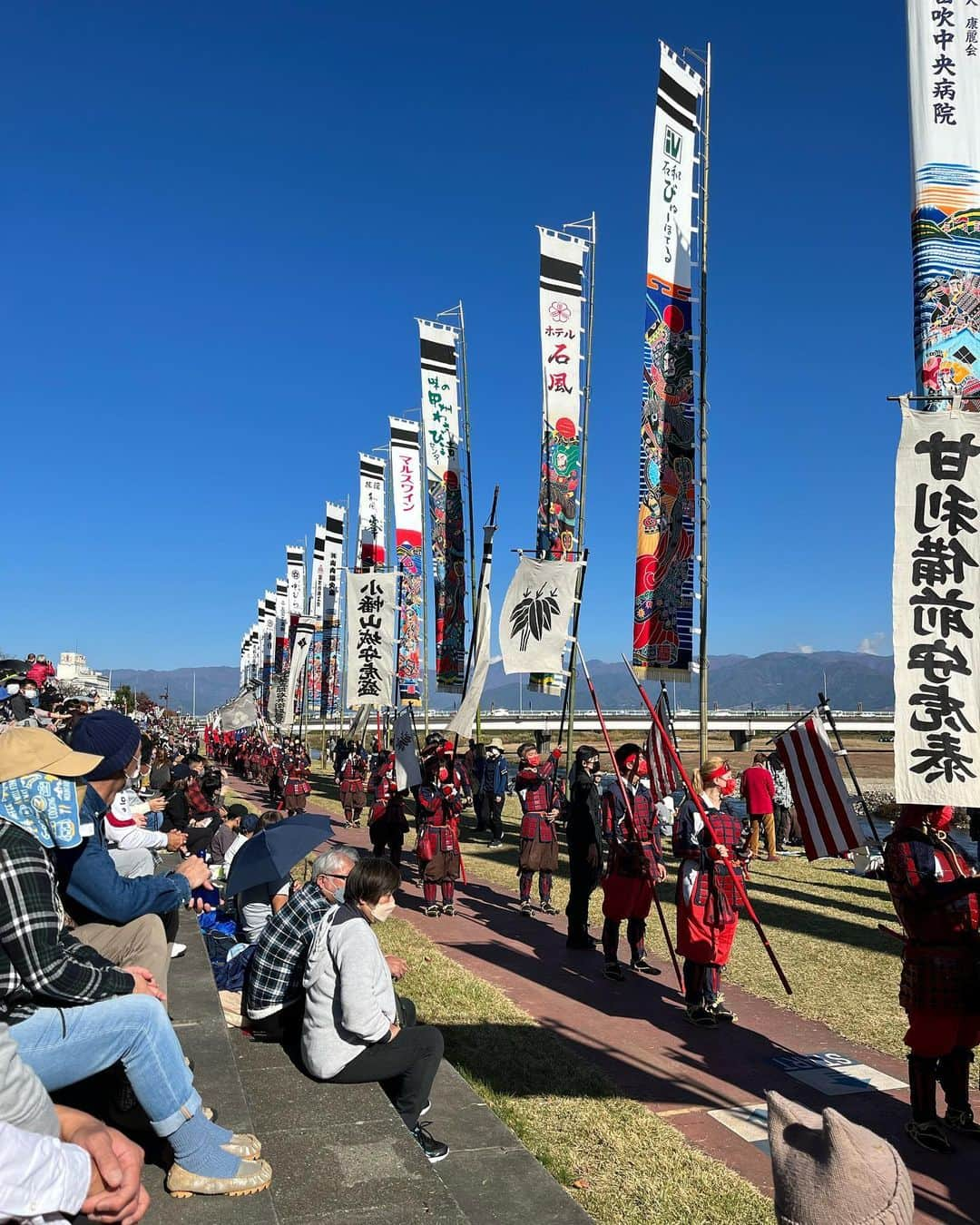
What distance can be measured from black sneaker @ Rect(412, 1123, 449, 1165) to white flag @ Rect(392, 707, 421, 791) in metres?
9.20

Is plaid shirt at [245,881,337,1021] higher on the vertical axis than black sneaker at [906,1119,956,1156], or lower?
higher

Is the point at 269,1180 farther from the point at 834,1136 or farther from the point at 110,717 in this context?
the point at 834,1136

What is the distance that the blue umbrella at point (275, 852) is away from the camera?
5922mm

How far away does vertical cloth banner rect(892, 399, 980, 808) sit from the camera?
5.42m

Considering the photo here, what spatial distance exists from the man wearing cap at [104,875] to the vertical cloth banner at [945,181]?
7.81m

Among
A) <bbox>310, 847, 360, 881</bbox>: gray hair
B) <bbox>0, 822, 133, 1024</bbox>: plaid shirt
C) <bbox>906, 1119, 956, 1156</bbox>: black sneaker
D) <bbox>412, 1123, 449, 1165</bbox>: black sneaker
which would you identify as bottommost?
<bbox>906, 1119, 956, 1156</bbox>: black sneaker

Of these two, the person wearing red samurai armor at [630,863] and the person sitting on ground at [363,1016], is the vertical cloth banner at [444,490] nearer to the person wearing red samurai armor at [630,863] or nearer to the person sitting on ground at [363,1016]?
the person wearing red samurai armor at [630,863]

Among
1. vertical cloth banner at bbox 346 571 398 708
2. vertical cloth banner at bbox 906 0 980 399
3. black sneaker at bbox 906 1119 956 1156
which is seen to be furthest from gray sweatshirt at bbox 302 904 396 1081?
vertical cloth banner at bbox 346 571 398 708

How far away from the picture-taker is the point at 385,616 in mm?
17328

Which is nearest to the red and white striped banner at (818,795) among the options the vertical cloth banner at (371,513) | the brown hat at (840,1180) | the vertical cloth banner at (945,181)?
the vertical cloth banner at (945,181)

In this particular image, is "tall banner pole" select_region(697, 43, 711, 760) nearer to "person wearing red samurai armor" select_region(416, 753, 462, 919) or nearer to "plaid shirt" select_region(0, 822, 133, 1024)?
"person wearing red samurai armor" select_region(416, 753, 462, 919)

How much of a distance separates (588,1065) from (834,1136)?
535cm

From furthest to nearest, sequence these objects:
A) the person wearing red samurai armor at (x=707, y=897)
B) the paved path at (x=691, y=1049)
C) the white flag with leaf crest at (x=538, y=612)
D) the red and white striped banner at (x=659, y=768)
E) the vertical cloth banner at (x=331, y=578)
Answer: the vertical cloth banner at (x=331, y=578) < the red and white striped banner at (x=659, y=768) < the white flag with leaf crest at (x=538, y=612) < the person wearing red samurai armor at (x=707, y=897) < the paved path at (x=691, y=1049)

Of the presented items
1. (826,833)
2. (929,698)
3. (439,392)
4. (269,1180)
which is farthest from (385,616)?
(269,1180)
